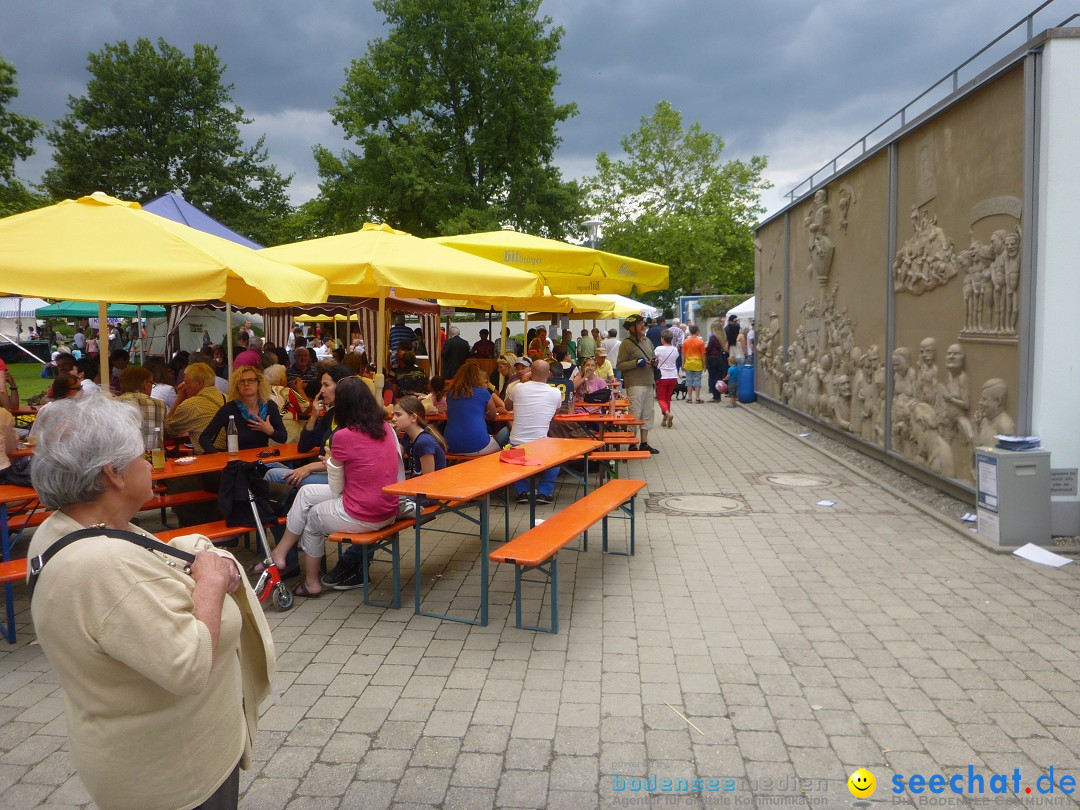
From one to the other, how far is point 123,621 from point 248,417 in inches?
202

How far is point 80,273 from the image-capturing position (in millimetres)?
4543

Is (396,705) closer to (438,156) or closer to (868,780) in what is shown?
(868,780)

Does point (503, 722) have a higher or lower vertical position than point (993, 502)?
lower

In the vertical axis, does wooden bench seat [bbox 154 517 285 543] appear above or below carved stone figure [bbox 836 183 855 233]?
below

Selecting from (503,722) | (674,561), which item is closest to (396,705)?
(503,722)

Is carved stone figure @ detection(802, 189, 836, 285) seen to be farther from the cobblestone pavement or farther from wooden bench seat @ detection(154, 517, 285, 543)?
wooden bench seat @ detection(154, 517, 285, 543)

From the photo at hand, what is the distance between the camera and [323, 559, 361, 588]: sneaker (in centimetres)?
552

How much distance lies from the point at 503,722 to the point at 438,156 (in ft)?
82.4

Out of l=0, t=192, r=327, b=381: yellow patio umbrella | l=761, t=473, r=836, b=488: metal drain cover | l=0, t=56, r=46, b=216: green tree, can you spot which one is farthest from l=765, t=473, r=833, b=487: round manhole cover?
l=0, t=56, r=46, b=216: green tree

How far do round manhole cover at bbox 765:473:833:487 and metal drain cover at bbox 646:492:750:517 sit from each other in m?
0.99

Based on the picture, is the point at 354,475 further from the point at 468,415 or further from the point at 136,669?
the point at 136,669

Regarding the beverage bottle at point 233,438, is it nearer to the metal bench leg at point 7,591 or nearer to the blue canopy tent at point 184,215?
the metal bench leg at point 7,591

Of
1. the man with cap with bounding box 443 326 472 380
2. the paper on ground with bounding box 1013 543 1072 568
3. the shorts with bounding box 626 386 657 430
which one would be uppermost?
the man with cap with bounding box 443 326 472 380

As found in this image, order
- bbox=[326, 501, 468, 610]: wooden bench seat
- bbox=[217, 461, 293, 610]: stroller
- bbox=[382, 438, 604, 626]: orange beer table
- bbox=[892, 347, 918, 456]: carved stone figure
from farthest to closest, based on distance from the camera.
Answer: bbox=[892, 347, 918, 456]: carved stone figure, bbox=[217, 461, 293, 610]: stroller, bbox=[326, 501, 468, 610]: wooden bench seat, bbox=[382, 438, 604, 626]: orange beer table
